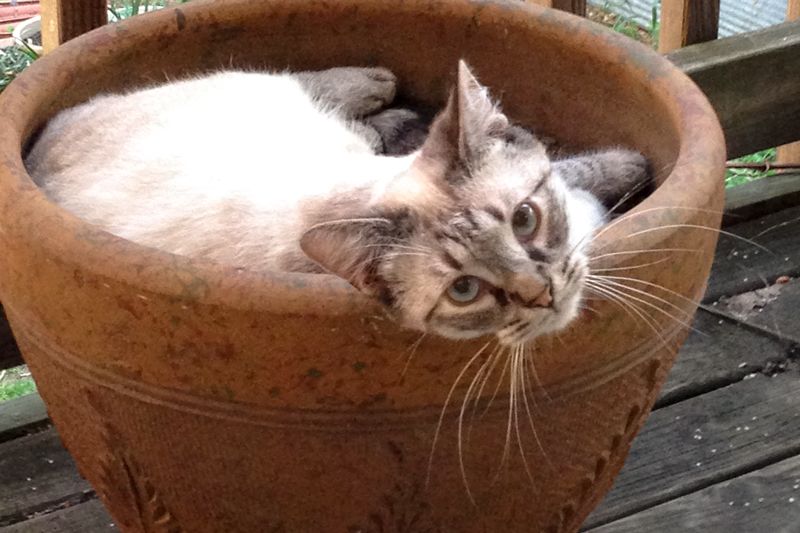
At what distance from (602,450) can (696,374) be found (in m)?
0.65

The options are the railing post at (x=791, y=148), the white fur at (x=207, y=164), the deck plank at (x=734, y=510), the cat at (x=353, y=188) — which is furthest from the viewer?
the railing post at (x=791, y=148)

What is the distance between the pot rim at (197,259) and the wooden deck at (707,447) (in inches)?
22.8

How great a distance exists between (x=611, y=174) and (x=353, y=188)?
0.98 feet

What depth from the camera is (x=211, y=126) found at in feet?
4.17

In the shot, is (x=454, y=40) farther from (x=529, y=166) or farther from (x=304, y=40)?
(x=529, y=166)

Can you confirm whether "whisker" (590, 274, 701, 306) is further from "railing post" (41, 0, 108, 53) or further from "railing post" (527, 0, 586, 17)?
"railing post" (41, 0, 108, 53)

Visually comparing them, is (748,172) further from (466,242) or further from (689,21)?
(466,242)

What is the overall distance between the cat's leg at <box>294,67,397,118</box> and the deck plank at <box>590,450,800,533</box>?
0.66 meters

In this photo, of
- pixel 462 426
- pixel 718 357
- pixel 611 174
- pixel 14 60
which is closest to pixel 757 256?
pixel 718 357

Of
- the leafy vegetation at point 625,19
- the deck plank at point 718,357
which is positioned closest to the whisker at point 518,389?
the deck plank at point 718,357

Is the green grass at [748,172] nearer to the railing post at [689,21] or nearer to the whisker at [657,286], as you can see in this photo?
the railing post at [689,21]

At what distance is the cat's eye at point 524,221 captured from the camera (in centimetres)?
98

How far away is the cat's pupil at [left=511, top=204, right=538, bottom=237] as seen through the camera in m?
0.98

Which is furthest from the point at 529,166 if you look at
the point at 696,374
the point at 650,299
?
the point at 696,374
